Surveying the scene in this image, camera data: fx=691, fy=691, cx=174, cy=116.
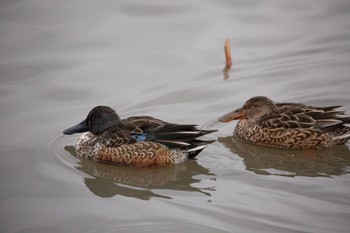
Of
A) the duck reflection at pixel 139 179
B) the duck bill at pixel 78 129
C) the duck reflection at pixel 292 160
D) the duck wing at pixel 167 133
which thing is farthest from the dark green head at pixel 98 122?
the duck reflection at pixel 292 160

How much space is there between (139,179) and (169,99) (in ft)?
9.25

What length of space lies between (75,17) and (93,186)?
22.6 ft

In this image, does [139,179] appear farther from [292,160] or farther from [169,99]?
[169,99]

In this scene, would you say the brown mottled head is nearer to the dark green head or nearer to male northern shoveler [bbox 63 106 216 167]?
male northern shoveler [bbox 63 106 216 167]

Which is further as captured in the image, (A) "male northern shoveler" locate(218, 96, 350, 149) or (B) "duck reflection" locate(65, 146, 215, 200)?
(A) "male northern shoveler" locate(218, 96, 350, 149)

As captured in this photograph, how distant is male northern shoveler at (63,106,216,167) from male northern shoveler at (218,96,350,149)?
4.12 ft

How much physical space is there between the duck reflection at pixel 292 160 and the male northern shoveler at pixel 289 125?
0.40 feet

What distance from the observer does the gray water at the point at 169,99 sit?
774 cm

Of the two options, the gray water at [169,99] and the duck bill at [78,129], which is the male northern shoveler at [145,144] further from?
the duck bill at [78,129]

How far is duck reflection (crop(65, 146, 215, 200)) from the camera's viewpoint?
27.6ft

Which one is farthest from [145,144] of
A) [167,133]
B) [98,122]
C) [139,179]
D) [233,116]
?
[233,116]

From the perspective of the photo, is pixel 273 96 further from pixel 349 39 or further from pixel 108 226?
pixel 108 226

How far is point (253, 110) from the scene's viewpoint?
1047cm

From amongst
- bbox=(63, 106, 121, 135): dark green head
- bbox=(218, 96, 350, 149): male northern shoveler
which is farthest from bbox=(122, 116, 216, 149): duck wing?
bbox=(218, 96, 350, 149): male northern shoveler
